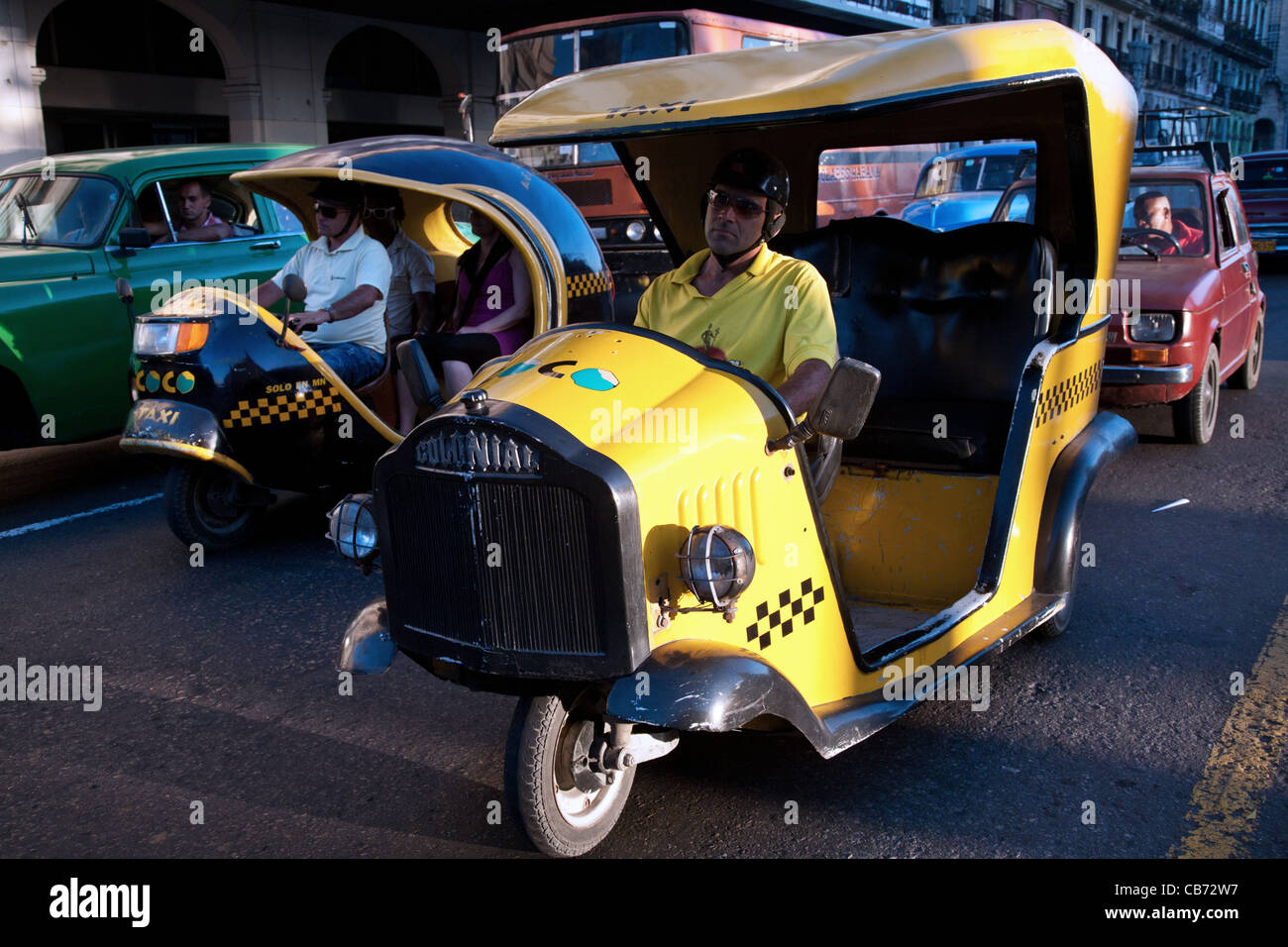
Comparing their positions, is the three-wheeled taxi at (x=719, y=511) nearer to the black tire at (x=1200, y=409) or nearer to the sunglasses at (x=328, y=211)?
the sunglasses at (x=328, y=211)

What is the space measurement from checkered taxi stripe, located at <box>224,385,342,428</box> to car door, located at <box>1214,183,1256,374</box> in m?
5.99

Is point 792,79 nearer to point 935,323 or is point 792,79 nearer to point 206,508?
point 935,323

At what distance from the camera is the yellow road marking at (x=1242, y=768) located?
10.4ft

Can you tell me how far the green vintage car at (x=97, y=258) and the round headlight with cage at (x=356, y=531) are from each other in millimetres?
4343

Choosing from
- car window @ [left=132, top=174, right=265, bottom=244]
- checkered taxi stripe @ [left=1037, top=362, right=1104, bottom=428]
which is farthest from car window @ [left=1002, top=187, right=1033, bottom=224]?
car window @ [left=132, top=174, right=265, bottom=244]

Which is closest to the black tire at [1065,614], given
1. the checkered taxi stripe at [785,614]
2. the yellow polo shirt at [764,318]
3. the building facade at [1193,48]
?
the yellow polo shirt at [764,318]

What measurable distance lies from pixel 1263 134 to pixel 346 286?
258 ft

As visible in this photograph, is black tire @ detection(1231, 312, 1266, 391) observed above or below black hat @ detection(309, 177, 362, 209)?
below

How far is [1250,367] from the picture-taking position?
32.1 ft

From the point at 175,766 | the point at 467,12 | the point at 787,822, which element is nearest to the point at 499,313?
the point at 175,766

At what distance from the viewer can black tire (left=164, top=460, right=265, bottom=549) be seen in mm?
5879

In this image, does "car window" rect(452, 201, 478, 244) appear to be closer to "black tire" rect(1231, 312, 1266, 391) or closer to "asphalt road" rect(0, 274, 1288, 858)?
"asphalt road" rect(0, 274, 1288, 858)
